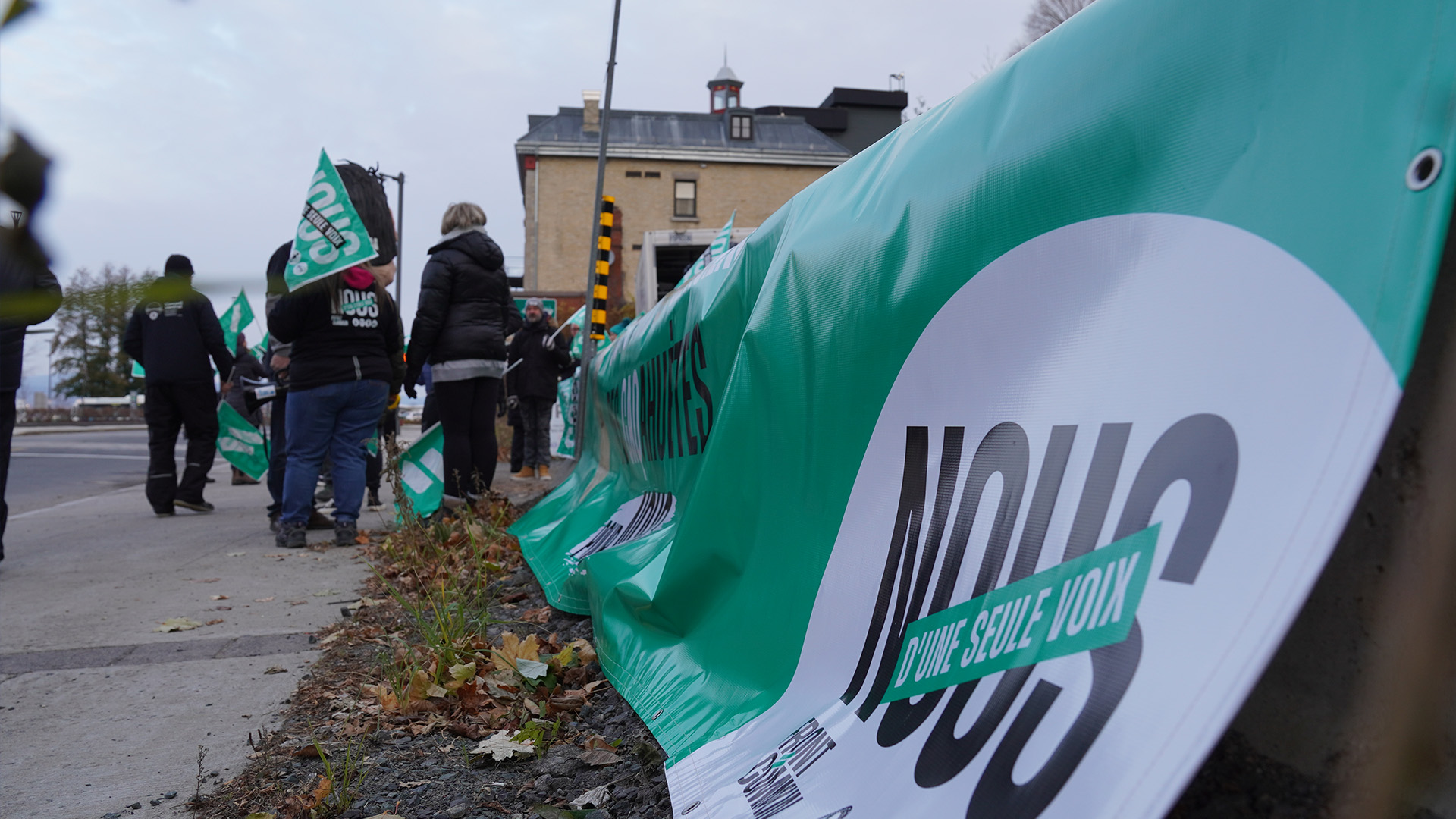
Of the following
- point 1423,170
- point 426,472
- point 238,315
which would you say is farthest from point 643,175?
point 1423,170

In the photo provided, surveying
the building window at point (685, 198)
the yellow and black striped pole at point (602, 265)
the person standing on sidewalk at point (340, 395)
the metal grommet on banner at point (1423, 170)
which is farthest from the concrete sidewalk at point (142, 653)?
the building window at point (685, 198)

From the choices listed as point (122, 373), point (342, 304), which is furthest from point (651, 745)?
point (342, 304)

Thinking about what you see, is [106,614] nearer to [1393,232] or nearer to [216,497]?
[1393,232]

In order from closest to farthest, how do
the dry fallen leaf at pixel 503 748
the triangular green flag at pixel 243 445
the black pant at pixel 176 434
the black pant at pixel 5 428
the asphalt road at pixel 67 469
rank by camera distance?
the dry fallen leaf at pixel 503 748, the black pant at pixel 5 428, the black pant at pixel 176 434, the triangular green flag at pixel 243 445, the asphalt road at pixel 67 469

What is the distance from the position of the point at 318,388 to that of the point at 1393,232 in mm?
5848

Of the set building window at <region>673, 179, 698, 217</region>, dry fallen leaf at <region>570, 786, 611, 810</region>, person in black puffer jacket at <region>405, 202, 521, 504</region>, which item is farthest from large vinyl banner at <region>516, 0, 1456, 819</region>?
building window at <region>673, 179, 698, 217</region>

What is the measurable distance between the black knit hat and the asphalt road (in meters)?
9.52

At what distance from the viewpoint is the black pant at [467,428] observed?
6223 millimetres

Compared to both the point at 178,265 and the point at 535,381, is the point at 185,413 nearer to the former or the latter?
the point at 535,381

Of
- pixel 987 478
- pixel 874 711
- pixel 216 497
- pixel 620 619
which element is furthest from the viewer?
pixel 216 497

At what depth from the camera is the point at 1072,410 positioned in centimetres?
135

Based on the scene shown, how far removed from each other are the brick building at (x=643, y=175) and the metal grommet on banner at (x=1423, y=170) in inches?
1361

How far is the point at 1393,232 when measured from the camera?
0.93 m

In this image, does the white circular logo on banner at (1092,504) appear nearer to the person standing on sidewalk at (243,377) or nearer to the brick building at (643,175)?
the person standing on sidewalk at (243,377)
